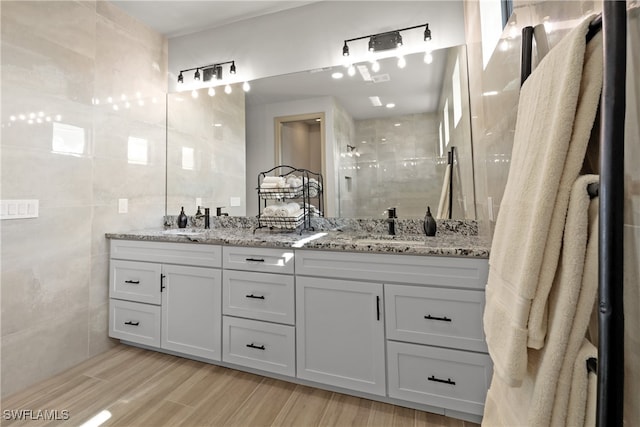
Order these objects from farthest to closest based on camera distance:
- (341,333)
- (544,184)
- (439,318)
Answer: (341,333)
(439,318)
(544,184)

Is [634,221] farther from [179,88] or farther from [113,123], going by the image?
[179,88]

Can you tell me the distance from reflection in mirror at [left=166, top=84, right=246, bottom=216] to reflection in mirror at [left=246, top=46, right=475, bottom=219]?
0.68 metres

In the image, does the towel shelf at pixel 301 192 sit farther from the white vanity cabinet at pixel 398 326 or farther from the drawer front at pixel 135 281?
the drawer front at pixel 135 281

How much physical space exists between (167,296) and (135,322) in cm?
38

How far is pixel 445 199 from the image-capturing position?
2008mm

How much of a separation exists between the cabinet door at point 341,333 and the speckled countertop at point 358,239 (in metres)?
0.21

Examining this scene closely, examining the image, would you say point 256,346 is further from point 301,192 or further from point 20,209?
point 20,209

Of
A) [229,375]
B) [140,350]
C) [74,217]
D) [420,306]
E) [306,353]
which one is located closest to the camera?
[420,306]

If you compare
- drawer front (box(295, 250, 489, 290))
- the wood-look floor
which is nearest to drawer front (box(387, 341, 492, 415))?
the wood-look floor

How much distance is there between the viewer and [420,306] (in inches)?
58.1

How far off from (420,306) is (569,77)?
1.15m

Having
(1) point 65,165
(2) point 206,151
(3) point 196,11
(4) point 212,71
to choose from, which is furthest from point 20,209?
(3) point 196,11

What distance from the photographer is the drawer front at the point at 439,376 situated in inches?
54.6

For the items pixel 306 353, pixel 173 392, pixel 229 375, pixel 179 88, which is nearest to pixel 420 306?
pixel 306 353
